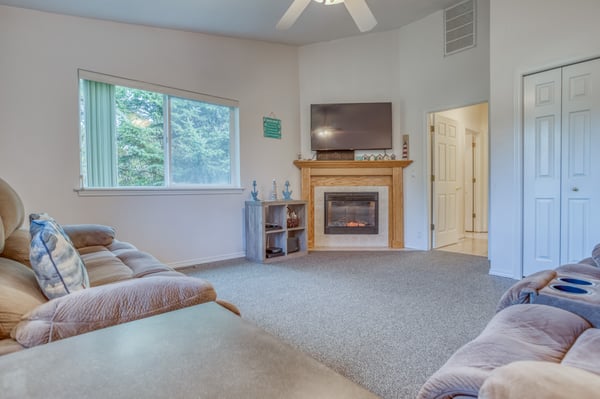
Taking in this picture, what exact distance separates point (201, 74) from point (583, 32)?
389 cm

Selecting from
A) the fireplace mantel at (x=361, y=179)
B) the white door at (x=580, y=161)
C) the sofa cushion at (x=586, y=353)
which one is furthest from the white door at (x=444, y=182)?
the sofa cushion at (x=586, y=353)

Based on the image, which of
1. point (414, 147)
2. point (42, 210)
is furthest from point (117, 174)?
point (414, 147)

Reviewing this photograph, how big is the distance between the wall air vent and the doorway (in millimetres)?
928

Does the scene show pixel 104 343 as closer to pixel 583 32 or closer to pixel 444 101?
pixel 583 32

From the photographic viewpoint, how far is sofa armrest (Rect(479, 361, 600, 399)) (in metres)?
0.61

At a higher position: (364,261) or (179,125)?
(179,125)

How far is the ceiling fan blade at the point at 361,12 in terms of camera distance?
2396 millimetres

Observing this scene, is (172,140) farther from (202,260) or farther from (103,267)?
(103,267)

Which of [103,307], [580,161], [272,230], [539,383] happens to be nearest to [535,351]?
[539,383]

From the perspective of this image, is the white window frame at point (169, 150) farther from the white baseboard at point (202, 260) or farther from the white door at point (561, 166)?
the white door at point (561, 166)

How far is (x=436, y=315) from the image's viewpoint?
2396 mm

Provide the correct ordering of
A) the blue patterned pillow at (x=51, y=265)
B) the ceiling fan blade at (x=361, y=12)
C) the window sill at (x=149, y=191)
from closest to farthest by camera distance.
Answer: the blue patterned pillow at (x=51, y=265) → the ceiling fan blade at (x=361, y=12) → the window sill at (x=149, y=191)

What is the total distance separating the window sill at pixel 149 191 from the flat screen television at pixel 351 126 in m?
1.55

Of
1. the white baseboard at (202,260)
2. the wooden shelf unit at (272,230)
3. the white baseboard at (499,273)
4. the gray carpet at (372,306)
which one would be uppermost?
the wooden shelf unit at (272,230)
